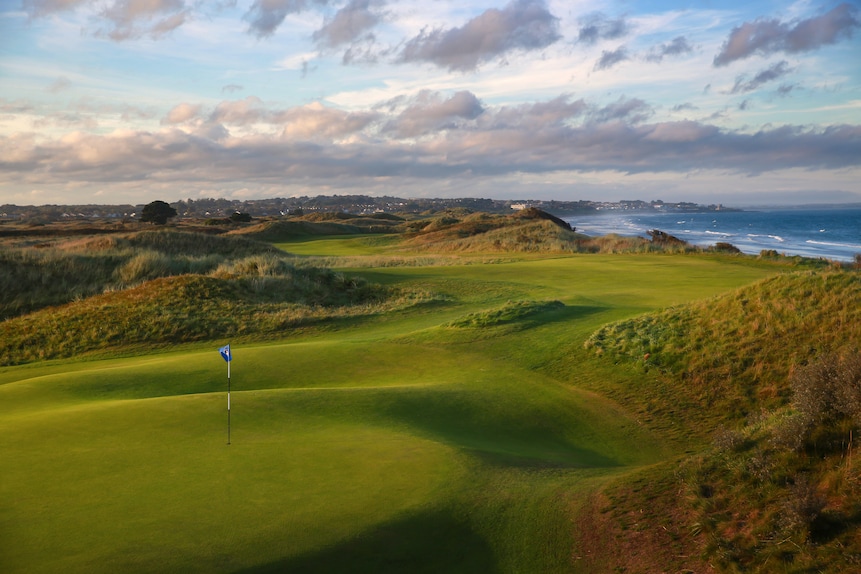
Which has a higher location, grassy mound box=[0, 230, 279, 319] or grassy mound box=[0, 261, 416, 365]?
grassy mound box=[0, 230, 279, 319]

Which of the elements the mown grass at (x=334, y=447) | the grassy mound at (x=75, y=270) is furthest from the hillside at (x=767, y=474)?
the grassy mound at (x=75, y=270)

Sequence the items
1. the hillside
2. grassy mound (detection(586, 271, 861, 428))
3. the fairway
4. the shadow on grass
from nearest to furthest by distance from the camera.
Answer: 1. the hillside
2. the shadow on grass
3. the fairway
4. grassy mound (detection(586, 271, 861, 428))

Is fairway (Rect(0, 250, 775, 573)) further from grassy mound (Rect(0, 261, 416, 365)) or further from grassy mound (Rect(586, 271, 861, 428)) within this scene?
grassy mound (Rect(0, 261, 416, 365))

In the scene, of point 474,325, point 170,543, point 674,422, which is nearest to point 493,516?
point 170,543

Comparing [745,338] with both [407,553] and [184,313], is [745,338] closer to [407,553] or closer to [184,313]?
[407,553]

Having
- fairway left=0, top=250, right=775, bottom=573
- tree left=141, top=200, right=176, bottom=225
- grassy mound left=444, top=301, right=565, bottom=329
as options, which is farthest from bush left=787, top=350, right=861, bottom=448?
tree left=141, top=200, right=176, bottom=225

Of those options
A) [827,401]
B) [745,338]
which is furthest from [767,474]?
[745,338]

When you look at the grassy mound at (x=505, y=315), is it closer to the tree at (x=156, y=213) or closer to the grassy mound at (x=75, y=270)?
the grassy mound at (x=75, y=270)
